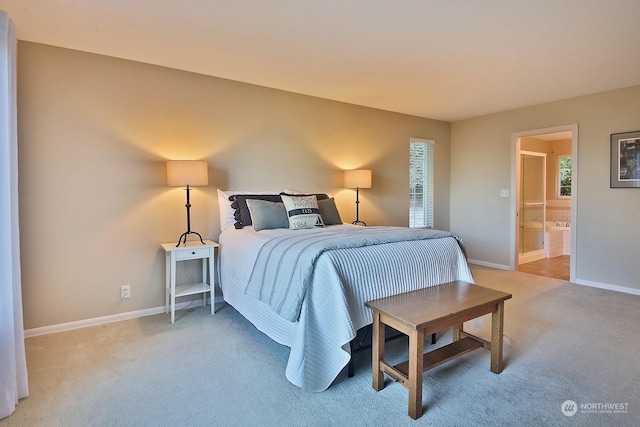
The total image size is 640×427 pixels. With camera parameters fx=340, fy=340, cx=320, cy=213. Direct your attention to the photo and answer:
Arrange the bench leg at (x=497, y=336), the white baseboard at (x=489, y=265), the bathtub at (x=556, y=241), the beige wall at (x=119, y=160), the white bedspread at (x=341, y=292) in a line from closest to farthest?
the white bedspread at (x=341, y=292) < the bench leg at (x=497, y=336) < the beige wall at (x=119, y=160) < the white baseboard at (x=489, y=265) < the bathtub at (x=556, y=241)

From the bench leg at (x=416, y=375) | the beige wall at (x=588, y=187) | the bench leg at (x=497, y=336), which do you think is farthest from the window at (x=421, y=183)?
the bench leg at (x=416, y=375)

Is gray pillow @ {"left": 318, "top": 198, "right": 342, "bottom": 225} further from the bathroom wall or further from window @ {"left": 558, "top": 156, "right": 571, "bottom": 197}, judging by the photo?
window @ {"left": 558, "top": 156, "right": 571, "bottom": 197}

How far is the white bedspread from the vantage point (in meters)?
1.92

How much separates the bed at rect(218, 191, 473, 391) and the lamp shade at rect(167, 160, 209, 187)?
28.4 inches

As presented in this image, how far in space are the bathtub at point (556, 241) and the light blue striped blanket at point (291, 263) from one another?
4.63m

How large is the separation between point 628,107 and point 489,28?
2.64 m

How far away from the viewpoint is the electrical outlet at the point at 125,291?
122 inches

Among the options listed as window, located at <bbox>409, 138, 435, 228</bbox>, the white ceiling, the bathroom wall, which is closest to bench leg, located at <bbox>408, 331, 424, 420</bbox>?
the white ceiling

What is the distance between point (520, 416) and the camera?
5.68 feet

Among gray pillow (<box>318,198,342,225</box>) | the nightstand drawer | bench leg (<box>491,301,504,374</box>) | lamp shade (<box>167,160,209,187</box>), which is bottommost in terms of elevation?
bench leg (<box>491,301,504,374</box>)

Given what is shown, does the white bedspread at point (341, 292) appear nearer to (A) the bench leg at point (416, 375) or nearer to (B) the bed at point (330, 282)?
(B) the bed at point (330, 282)

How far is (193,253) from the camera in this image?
3.04 m

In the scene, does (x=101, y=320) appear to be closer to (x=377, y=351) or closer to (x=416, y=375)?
(x=377, y=351)

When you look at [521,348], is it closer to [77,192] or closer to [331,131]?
[331,131]
